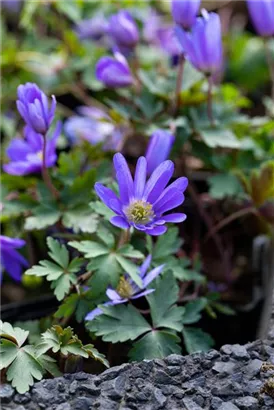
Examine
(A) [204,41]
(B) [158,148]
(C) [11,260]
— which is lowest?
(C) [11,260]

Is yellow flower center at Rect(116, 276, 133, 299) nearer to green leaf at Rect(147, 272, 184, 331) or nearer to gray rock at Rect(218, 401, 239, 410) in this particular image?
green leaf at Rect(147, 272, 184, 331)

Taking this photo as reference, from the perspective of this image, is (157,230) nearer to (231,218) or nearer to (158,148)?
(158,148)

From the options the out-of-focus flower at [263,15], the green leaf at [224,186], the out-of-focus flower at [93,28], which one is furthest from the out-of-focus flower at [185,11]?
the out-of-focus flower at [93,28]

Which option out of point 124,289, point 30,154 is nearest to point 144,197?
point 124,289

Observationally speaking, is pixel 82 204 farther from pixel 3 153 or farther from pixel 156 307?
pixel 3 153

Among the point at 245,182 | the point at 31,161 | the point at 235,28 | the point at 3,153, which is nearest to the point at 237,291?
the point at 245,182

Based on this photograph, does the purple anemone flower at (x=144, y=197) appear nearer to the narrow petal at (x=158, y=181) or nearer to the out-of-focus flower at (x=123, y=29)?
the narrow petal at (x=158, y=181)
